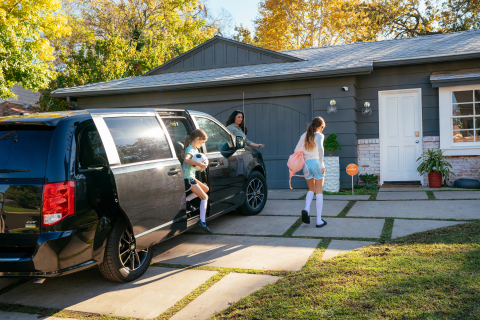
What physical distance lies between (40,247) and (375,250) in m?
3.19

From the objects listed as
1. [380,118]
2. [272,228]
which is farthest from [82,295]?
[380,118]

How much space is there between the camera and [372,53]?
10.0 m

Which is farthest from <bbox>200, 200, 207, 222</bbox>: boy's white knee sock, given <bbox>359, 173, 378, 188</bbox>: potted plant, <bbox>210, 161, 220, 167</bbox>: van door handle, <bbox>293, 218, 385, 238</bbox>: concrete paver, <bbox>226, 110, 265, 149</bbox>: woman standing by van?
<bbox>359, 173, 378, 188</bbox>: potted plant

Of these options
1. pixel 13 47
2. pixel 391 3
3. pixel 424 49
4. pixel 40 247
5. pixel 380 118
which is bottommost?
pixel 40 247

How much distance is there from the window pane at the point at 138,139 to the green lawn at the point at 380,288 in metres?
1.70

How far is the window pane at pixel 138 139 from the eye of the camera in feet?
11.7

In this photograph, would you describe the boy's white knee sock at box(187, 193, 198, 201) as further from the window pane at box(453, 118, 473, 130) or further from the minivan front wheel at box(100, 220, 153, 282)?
the window pane at box(453, 118, 473, 130)

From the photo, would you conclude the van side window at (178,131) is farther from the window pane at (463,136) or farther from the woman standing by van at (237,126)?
the window pane at (463,136)

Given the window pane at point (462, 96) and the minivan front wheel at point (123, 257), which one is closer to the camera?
the minivan front wheel at point (123, 257)

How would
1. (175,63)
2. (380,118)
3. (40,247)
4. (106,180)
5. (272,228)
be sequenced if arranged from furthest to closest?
(175,63), (380,118), (272,228), (106,180), (40,247)

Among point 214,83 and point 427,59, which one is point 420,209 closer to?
point 427,59

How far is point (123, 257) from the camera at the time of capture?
3611 mm

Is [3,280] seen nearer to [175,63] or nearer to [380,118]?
[380,118]

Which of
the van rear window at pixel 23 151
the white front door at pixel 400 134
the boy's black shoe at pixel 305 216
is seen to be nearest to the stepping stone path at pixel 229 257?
the boy's black shoe at pixel 305 216
